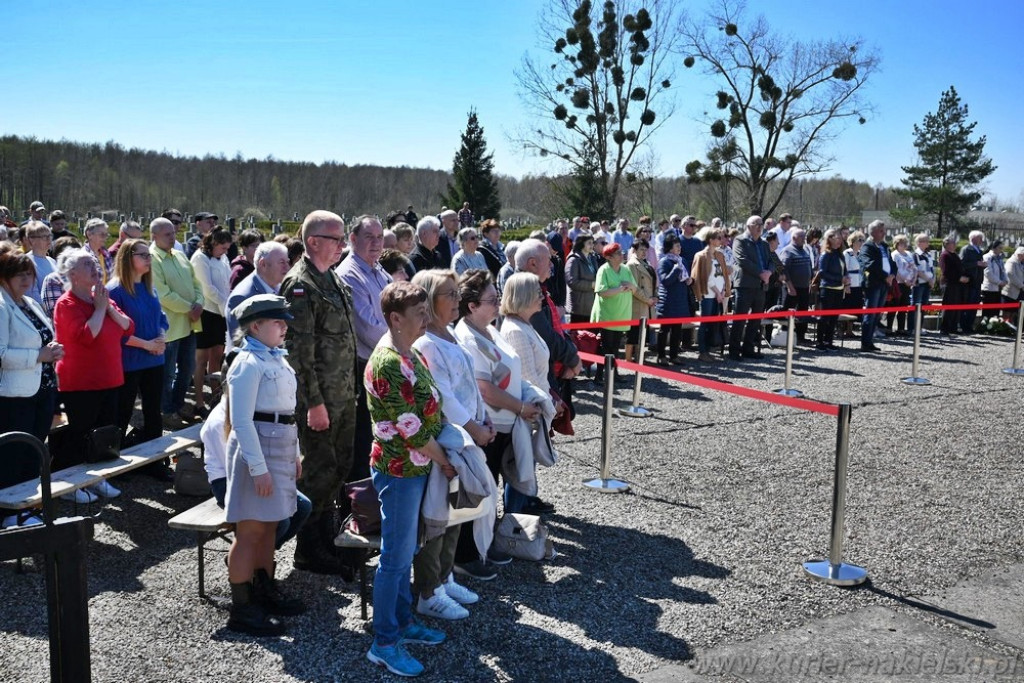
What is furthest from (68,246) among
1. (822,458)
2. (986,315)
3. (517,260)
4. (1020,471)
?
(986,315)

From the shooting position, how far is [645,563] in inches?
219

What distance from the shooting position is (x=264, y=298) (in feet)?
14.1

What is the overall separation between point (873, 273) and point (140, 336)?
1270cm

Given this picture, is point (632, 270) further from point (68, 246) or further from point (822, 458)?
point (68, 246)

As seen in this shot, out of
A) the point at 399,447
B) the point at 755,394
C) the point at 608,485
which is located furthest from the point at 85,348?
the point at 755,394

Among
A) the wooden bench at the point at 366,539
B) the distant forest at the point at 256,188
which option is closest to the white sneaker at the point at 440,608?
the wooden bench at the point at 366,539

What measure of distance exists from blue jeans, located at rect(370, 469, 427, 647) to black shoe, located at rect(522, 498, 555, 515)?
2.43 m

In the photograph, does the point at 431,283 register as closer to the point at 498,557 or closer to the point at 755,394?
the point at 498,557

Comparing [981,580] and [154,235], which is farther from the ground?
[154,235]

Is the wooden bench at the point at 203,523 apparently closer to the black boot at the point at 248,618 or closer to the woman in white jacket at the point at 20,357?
the black boot at the point at 248,618

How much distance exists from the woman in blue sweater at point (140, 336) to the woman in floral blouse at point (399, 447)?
157 inches

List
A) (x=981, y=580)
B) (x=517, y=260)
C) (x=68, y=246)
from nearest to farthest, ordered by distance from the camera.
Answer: (x=981, y=580), (x=517, y=260), (x=68, y=246)

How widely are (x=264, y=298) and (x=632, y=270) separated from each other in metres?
8.39

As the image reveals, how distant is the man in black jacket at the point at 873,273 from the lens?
1507 cm
